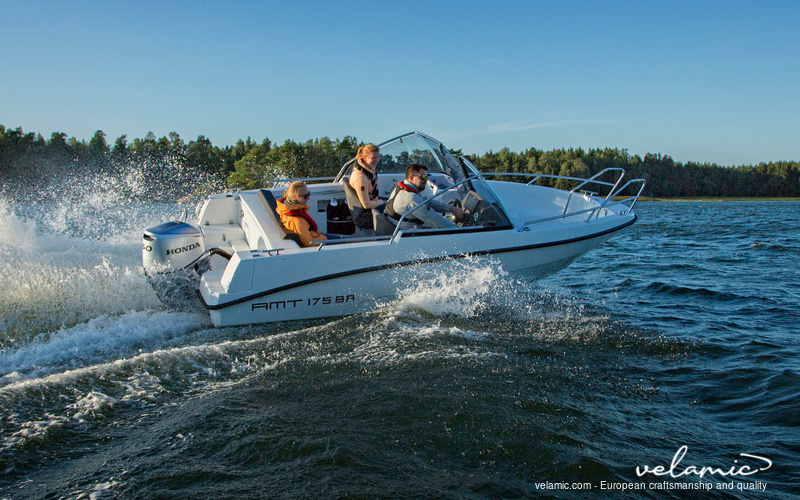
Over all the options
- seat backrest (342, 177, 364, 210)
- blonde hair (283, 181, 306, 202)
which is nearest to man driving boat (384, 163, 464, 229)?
seat backrest (342, 177, 364, 210)

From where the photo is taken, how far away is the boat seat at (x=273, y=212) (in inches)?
215

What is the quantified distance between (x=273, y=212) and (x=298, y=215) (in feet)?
1.34

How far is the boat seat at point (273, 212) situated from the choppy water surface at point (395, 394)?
3.09 feet

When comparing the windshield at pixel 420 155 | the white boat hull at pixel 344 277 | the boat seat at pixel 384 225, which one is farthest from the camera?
the windshield at pixel 420 155

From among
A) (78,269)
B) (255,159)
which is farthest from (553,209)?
(255,159)

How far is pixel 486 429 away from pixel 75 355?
137 inches

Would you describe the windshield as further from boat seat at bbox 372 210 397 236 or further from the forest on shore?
the forest on shore

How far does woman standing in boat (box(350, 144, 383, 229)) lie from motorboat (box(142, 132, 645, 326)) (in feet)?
0.45

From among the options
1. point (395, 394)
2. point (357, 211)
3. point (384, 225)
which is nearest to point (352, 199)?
point (357, 211)

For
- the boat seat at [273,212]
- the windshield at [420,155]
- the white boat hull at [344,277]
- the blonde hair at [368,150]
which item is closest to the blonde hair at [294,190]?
the boat seat at [273,212]

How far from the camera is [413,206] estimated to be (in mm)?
5805

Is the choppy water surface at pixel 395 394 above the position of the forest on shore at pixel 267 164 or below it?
below

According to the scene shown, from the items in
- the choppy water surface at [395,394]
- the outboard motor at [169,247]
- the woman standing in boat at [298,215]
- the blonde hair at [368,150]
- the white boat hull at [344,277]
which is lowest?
the choppy water surface at [395,394]

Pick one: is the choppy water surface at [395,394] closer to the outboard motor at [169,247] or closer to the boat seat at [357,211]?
the outboard motor at [169,247]
